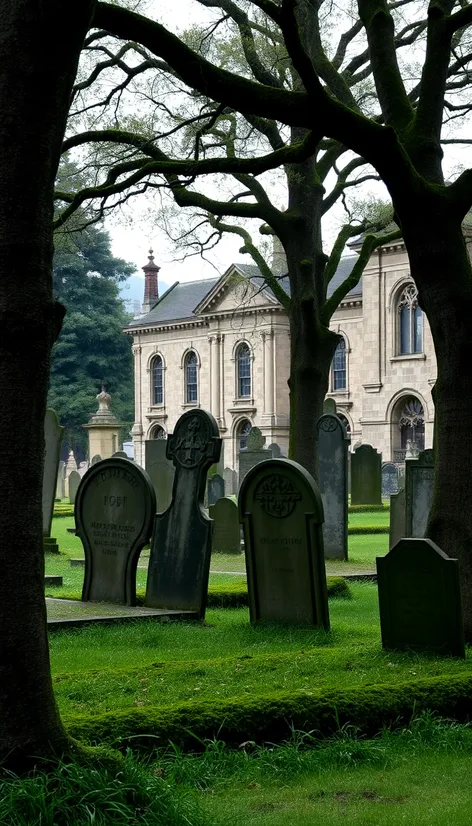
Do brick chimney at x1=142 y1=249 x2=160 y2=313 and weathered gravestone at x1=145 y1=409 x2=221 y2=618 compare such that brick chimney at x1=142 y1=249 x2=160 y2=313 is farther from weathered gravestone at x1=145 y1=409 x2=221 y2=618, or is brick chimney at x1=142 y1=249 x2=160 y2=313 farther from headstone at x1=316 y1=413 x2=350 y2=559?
weathered gravestone at x1=145 y1=409 x2=221 y2=618

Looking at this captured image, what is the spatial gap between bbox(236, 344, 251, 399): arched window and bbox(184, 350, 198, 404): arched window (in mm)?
3967

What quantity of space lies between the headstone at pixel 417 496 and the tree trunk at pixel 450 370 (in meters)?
6.09

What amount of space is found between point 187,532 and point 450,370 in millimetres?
3739

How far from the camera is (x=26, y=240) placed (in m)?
4.79

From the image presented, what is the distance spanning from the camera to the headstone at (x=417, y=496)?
15.5 metres

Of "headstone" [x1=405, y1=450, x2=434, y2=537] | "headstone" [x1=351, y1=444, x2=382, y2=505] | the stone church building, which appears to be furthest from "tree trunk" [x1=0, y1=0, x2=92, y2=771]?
the stone church building

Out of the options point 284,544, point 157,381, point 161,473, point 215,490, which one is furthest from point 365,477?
point 157,381

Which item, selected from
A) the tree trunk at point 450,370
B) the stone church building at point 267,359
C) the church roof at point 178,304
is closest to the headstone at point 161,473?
the tree trunk at point 450,370

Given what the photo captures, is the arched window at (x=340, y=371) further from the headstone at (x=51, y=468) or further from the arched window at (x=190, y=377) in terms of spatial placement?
the headstone at (x=51, y=468)

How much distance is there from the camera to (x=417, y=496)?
51.2ft

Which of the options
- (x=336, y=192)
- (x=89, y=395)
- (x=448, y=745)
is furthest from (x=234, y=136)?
(x=89, y=395)

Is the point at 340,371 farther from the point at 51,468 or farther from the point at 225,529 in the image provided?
the point at 51,468

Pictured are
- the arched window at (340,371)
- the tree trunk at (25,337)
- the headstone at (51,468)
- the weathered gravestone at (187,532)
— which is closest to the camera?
the tree trunk at (25,337)

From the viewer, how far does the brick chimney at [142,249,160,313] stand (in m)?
74.1
